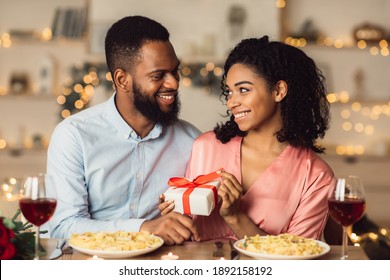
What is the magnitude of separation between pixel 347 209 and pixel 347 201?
0.8 inches

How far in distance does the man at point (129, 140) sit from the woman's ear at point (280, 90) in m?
0.39

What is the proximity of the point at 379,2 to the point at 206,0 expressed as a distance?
146cm

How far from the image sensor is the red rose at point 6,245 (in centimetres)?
133

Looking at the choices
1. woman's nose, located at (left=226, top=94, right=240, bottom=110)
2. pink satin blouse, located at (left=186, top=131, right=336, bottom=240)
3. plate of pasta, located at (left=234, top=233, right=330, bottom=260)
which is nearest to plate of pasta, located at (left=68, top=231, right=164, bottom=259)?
Result: plate of pasta, located at (left=234, top=233, right=330, bottom=260)

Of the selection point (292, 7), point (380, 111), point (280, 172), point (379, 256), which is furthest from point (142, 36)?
point (380, 111)

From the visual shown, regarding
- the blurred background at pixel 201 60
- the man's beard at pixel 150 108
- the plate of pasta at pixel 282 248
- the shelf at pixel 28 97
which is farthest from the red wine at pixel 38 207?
the shelf at pixel 28 97

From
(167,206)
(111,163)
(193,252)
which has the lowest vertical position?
(193,252)

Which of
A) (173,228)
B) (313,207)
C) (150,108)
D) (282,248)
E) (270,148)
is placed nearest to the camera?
(282,248)

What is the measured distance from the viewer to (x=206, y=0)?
462cm

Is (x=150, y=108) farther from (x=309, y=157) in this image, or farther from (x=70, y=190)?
(x=309, y=157)

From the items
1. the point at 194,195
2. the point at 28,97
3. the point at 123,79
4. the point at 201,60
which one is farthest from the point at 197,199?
the point at 28,97

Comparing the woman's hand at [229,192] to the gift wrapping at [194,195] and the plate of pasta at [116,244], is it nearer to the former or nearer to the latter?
the gift wrapping at [194,195]

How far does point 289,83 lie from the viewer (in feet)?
6.86

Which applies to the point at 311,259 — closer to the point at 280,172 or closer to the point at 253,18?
the point at 280,172
